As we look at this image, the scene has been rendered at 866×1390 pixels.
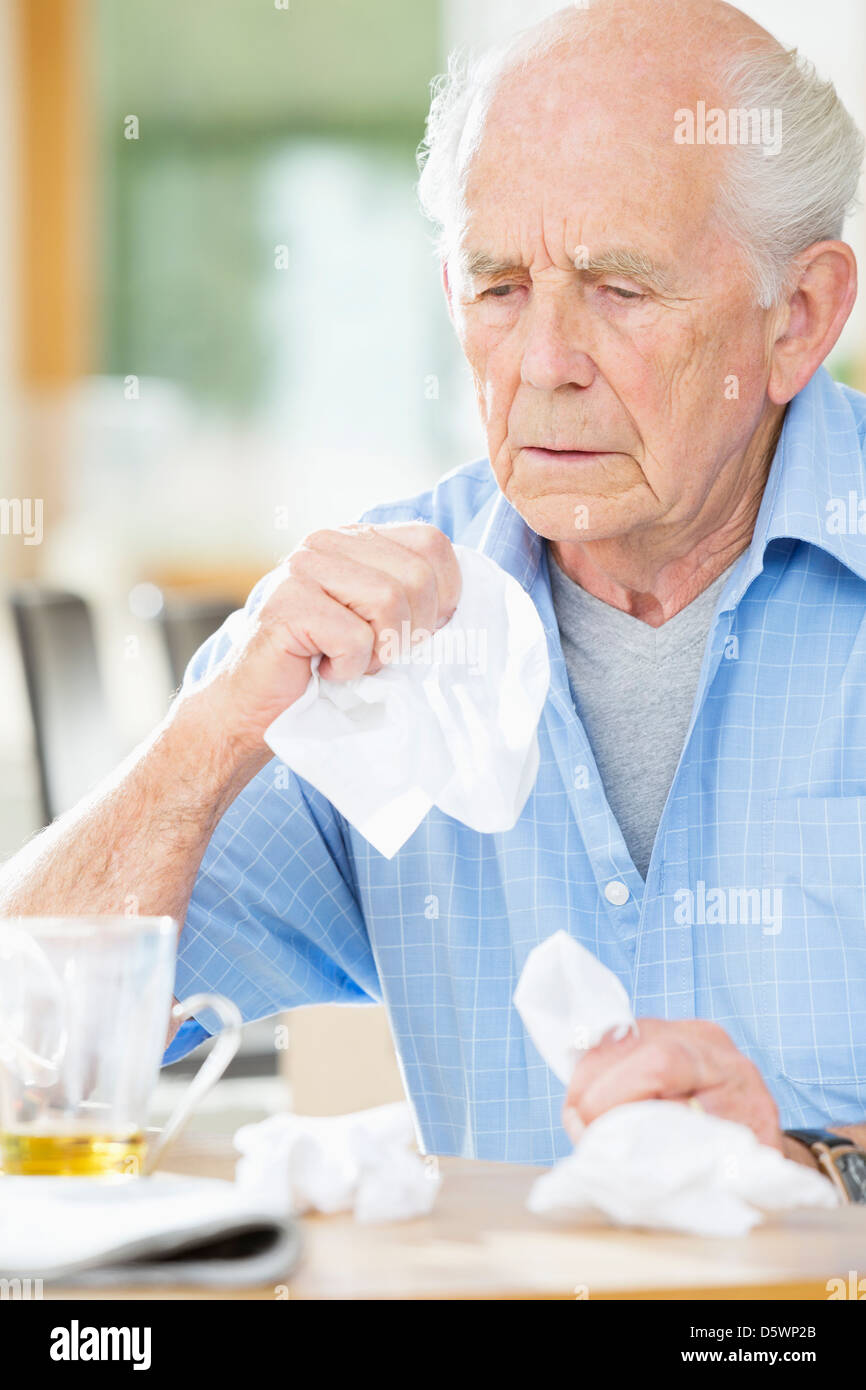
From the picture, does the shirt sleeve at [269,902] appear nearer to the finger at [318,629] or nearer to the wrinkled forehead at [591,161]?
the finger at [318,629]

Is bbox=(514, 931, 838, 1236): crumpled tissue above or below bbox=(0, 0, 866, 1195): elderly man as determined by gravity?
below

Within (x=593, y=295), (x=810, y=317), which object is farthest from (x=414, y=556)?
(x=810, y=317)

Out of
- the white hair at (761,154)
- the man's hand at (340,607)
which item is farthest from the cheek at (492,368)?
the man's hand at (340,607)

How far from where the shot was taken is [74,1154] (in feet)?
2.49

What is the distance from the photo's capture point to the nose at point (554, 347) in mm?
1245

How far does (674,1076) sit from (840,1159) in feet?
0.52

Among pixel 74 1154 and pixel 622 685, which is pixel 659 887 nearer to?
pixel 622 685

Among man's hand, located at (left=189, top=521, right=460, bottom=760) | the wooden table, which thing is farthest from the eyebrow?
the wooden table

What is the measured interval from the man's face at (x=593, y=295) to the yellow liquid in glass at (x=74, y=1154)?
665mm

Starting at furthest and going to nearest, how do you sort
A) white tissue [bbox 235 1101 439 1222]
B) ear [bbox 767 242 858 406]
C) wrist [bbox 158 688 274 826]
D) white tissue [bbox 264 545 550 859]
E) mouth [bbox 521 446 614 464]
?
ear [bbox 767 242 858 406] < mouth [bbox 521 446 614 464] < wrist [bbox 158 688 274 826] < white tissue [bbox 264 545 550 859] < white tissue [bbox 235 1101 439 1222]

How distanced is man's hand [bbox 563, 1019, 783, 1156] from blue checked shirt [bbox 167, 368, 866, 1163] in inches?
14.6

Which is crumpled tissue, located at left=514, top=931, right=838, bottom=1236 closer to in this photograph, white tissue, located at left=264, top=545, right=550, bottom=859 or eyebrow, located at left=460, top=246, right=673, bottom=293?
white tissue, located at left=264, top=545, right=550, bottom=859

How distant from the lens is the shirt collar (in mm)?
1294
